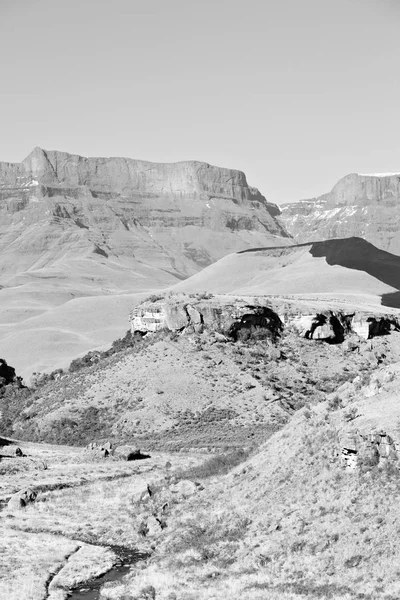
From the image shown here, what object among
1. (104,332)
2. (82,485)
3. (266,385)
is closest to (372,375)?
(82,485)

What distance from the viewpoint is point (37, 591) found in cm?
2961

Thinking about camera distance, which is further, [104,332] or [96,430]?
[104,332]

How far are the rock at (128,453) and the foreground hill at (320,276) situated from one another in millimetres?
71806

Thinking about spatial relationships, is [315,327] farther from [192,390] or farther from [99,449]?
[99,449]

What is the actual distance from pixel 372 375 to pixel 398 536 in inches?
466

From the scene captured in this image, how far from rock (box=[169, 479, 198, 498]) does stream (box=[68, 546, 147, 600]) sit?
4.44 meters

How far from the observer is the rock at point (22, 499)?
139 ft

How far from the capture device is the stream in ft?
97.9

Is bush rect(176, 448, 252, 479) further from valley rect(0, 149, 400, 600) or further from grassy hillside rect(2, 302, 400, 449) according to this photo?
grassy hillside rect(2, 302, 400, 449)

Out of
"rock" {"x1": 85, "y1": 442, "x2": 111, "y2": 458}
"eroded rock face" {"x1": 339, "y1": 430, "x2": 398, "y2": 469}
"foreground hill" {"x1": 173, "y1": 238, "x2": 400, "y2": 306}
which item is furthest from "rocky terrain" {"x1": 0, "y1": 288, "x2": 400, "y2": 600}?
"foreground hill" {"x1": 173, "y1": 238, "x2": 400, "y2": 306}

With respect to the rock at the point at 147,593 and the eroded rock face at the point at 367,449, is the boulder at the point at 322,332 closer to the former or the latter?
the eroded rock face at the point at 367,449

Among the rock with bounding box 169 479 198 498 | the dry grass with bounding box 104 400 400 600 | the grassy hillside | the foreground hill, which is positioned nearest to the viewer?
the dry grass with bounding box 104 400 400 600

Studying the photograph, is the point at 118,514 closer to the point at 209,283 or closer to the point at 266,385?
the point at 266,385

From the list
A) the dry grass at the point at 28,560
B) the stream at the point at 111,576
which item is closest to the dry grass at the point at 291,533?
the stream at the point at 111,576
